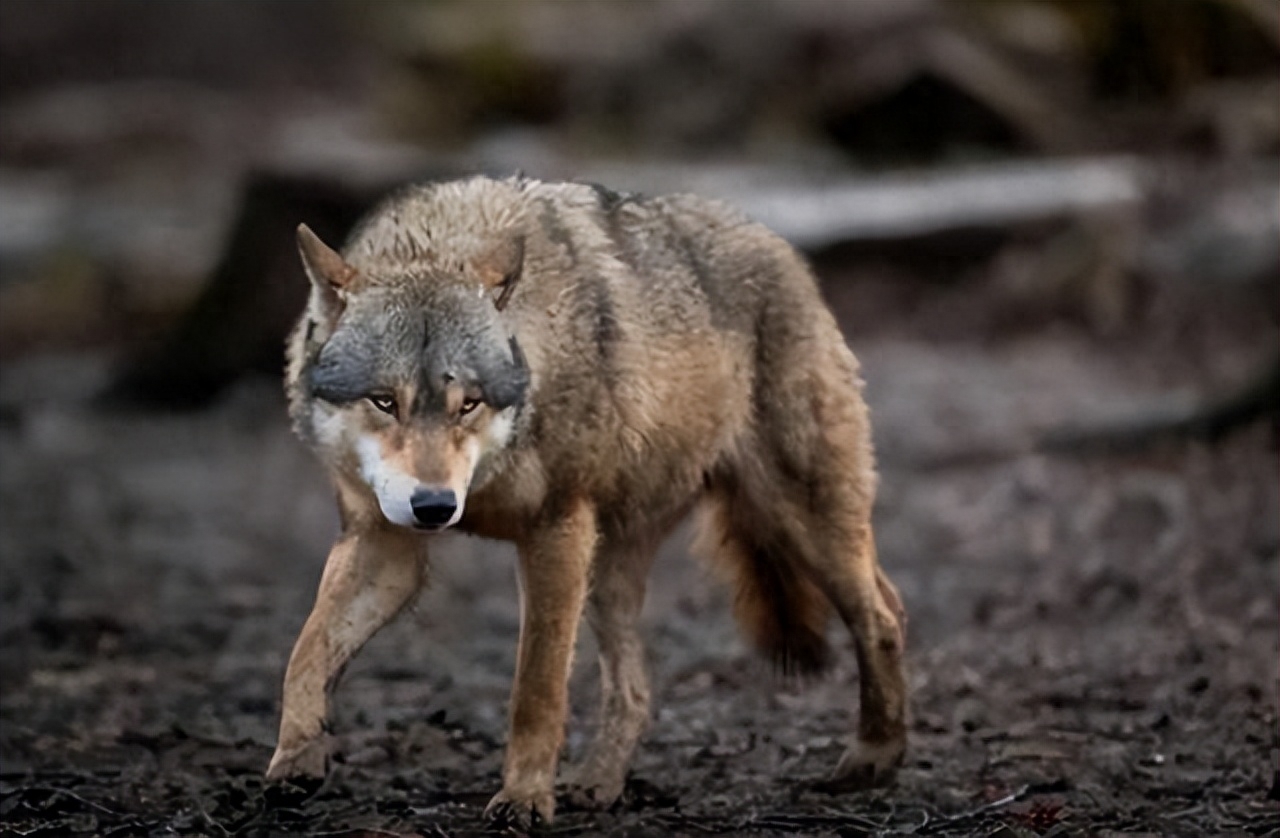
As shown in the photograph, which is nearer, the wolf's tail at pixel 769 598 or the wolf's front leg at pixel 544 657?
the wolf's front leg at pixel 544 657

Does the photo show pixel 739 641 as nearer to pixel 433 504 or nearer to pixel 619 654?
pixel 619 654

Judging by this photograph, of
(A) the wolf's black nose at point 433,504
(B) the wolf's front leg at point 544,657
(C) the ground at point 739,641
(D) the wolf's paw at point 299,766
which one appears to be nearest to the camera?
(A) the wolf's black nose at point 433,504

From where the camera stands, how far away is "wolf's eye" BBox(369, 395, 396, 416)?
461 cm

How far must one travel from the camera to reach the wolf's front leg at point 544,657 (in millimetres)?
5195

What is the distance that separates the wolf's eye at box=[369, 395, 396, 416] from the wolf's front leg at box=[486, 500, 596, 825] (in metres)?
0.71

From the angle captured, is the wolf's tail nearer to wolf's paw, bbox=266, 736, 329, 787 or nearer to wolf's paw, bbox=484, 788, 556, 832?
wolf's paw, bbox=484, 788, 556, 832

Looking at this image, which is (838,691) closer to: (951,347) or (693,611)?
(693,611)

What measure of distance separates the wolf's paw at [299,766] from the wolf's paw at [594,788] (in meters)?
0.80

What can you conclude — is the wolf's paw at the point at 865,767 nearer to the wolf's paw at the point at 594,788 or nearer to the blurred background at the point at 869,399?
the blurred background at the point at 869,399

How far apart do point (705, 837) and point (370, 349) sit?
58.7 inches

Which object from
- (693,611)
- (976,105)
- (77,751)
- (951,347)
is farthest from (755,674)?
(976,105)

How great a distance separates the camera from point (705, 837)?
17.0 feet

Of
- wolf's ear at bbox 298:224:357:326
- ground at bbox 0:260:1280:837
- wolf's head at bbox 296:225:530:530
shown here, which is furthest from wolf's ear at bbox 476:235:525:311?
ground at bbox 0:260:1280:837

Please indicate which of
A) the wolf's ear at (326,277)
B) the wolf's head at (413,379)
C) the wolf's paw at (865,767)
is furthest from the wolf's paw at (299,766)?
the wolf's paw at (865,767)
